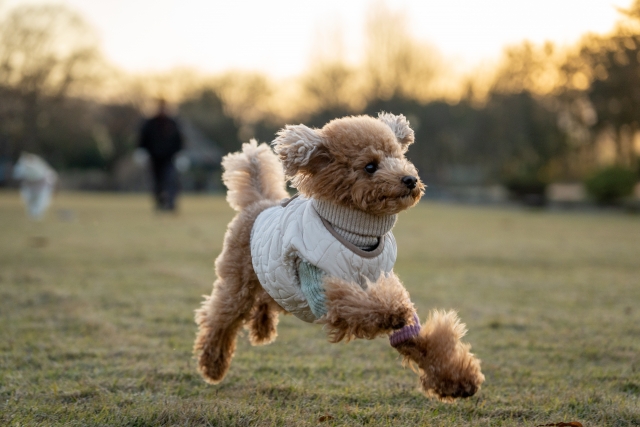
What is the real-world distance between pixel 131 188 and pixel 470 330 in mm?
31985

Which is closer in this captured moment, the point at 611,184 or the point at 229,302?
the point at 229,302

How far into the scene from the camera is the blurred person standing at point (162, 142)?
46.5 feet

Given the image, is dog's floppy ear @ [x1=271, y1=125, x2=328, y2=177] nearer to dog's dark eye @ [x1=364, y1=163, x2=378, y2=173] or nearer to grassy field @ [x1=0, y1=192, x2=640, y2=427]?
dog's dark eye @ [x1=364, y1=163, x2=378, y2=173]

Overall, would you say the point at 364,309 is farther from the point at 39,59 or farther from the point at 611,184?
the point at 39,59

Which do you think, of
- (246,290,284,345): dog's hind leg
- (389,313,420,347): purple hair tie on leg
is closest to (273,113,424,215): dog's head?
(389,313,420,347): purple hair tie on leg

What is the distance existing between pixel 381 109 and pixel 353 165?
24.3m

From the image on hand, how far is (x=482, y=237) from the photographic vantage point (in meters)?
12.0

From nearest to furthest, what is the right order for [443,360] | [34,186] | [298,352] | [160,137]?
[443,360] → [298,352] → [160,137] → [34,186]

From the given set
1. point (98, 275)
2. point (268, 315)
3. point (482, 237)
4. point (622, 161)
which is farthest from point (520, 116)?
point (268, 315)

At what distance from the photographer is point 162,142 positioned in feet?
46.8

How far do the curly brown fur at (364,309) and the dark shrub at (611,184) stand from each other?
64.7ft

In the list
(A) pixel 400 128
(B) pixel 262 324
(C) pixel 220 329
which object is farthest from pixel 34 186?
(A) pixel 400 128

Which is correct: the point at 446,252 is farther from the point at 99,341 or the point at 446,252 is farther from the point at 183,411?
the point at 183,411

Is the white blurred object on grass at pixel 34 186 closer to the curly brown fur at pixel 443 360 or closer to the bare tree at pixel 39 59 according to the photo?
the curly brown fur at pixel 443 360
